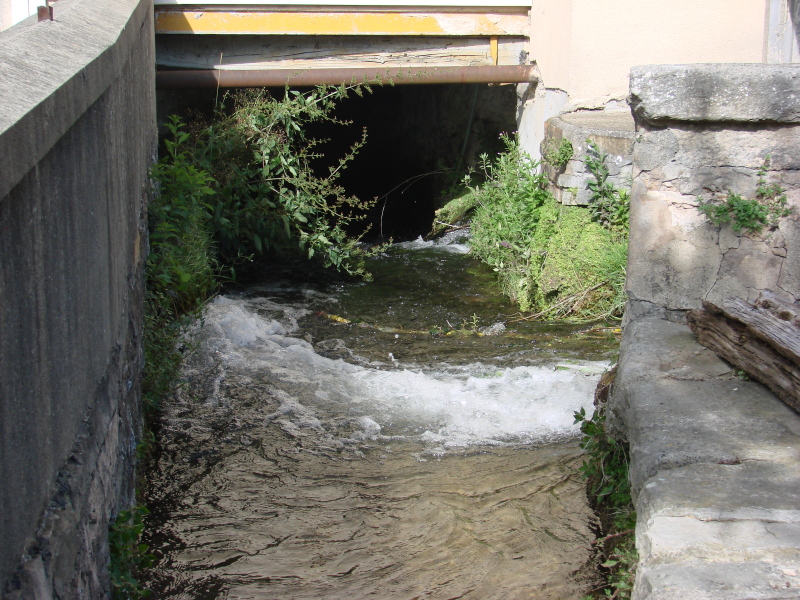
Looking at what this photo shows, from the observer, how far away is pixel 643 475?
2387mm

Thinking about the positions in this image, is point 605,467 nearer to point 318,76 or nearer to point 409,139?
point 318,76

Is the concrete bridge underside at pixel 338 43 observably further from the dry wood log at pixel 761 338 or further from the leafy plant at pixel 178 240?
the dry wood log at pixel 761 338

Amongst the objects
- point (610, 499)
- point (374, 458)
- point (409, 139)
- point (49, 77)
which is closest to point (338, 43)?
point (374, 458)

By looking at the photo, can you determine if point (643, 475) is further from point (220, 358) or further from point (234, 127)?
point (234, 127)

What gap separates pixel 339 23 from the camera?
23.1ft

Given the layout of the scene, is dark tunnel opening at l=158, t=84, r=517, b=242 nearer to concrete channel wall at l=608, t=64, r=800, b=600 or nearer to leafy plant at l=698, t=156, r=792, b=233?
concrete channel wall at l=608, t=64, r=800, b=600

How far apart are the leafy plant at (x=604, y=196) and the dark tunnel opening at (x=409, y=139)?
2844 millimetres

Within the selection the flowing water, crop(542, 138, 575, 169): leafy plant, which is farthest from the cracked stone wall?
crop(542, 138, 575, 169): leafy plant

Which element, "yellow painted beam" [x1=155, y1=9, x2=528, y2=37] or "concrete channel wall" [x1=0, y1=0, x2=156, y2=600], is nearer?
"concrete channel wall" [x1=0, y1=0, x2=156, y2=600]

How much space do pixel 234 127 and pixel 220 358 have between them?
2486 mm

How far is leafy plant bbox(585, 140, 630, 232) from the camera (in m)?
6.30

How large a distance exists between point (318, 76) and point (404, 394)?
3.40m

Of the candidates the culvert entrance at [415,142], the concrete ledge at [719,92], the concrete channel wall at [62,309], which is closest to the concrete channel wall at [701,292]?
the concrete ledge at [719,92]

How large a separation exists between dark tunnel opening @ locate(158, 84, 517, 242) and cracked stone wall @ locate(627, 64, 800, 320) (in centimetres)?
502
